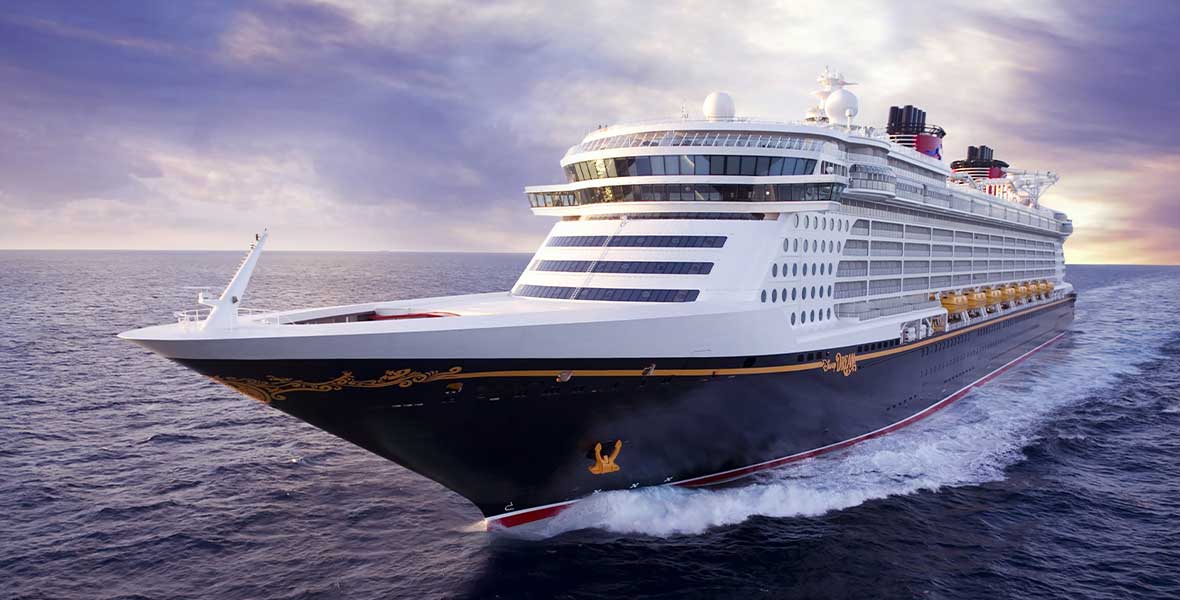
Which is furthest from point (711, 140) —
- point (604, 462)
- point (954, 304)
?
point (954, 304)

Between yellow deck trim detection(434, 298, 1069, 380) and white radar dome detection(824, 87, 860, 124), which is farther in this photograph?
white radar dome detection(824, 87, 860, 124)

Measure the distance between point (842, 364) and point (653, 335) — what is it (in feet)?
28.1

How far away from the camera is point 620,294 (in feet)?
67.3

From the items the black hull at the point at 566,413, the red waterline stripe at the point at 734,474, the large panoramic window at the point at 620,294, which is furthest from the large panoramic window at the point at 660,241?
the red waterline stripe at the point at 734,474

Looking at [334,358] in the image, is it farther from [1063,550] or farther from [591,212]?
[1063,550]

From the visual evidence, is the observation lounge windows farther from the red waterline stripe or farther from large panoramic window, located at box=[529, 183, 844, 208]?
the red waterline stripe

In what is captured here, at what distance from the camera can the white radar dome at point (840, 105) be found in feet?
101

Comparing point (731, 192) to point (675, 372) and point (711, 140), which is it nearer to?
point (711, 140)

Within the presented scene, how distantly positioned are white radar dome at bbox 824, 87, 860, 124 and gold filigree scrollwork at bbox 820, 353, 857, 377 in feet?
40.1

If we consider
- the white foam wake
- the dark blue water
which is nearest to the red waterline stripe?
the white foam wake

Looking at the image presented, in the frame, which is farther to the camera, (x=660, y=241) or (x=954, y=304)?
(x=954, y=304)

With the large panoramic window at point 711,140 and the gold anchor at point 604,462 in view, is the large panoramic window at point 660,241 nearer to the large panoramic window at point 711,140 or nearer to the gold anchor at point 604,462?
the large panoramic window at point 711,140

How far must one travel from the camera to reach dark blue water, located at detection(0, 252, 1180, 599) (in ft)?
56.0

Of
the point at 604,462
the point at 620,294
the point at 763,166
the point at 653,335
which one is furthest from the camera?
the point at 763,166
